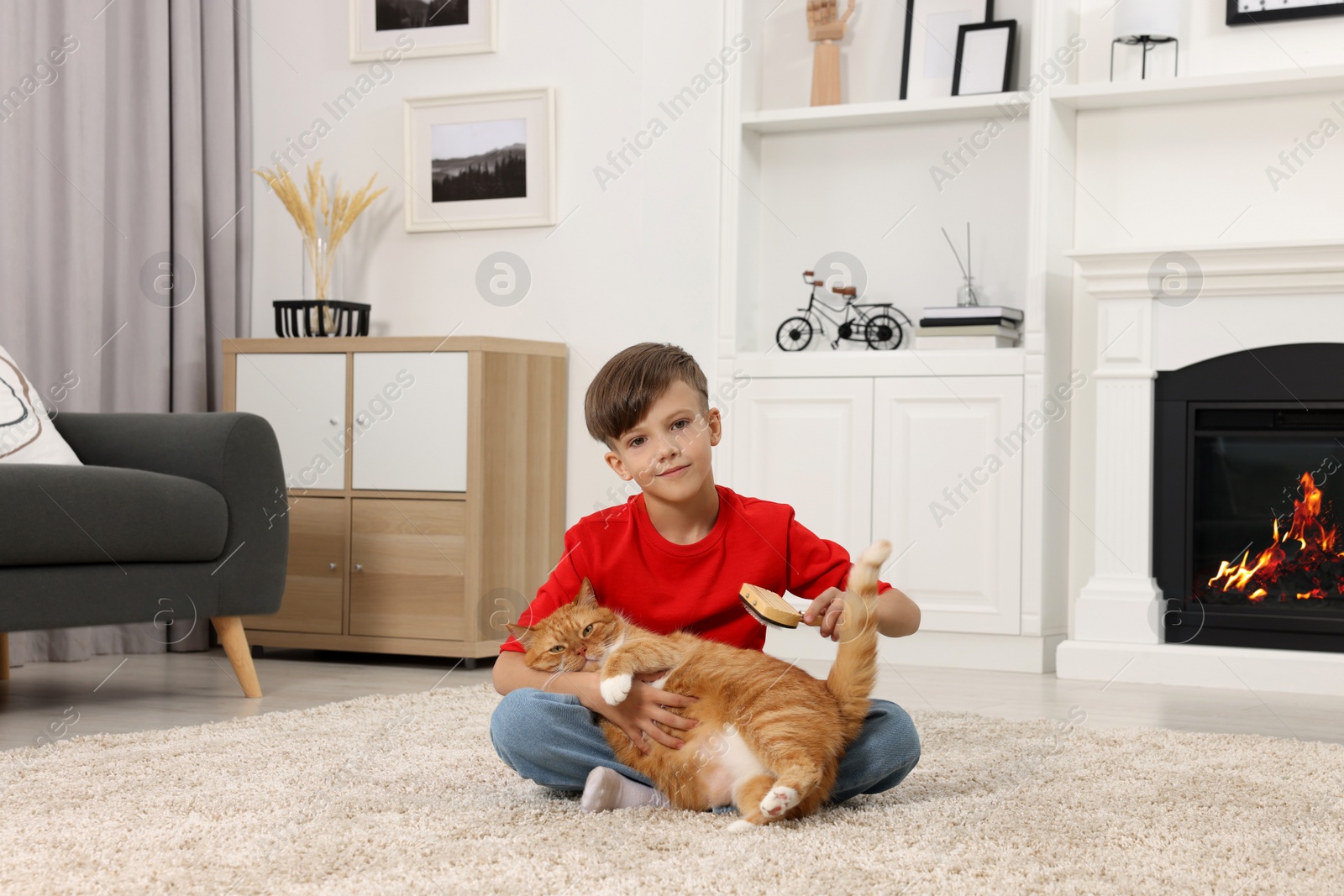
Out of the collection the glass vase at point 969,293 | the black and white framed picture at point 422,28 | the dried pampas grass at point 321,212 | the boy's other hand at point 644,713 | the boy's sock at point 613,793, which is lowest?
the boy's sock at point 613,793

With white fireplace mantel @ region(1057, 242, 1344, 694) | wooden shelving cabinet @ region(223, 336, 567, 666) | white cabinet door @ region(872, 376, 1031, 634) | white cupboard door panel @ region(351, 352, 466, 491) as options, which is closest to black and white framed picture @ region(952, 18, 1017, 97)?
white fireplace mantel @ region(1057, 242, 1344, 694)

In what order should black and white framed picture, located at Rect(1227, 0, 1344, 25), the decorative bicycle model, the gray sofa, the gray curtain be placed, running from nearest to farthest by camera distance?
the gray sofa → black and white framed picture, located at Rect(1227, 0, 1344, 25) → the gray curtain → the decorative bicycle model

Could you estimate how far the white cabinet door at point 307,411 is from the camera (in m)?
3.32

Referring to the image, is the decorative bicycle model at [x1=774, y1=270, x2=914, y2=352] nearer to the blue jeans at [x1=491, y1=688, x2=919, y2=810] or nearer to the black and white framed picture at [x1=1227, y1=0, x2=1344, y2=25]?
the black and white framed picture at [x1=1227, y1=0, x2=1344, y2=25]

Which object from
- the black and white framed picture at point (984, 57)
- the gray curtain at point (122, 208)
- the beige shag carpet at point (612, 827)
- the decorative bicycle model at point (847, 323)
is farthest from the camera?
the decorative bicycle model at point (847, 323)

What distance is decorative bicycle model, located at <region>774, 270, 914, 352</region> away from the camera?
139 inches

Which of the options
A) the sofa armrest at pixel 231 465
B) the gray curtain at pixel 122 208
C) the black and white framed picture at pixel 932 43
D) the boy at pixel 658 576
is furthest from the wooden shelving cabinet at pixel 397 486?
the boy at pixel 658 576

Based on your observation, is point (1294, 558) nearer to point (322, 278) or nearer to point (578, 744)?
point (578, 744)

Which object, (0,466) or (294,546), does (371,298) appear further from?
(0,466)

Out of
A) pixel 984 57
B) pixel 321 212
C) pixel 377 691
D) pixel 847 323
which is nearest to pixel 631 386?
pixel 377 691

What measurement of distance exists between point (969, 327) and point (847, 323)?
38 centimetres

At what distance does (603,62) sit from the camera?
3.79 m

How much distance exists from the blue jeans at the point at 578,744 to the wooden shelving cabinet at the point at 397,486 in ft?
5.33

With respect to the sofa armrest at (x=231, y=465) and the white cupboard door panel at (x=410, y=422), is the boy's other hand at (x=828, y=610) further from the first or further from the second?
the white cupboard door panel at (x=410, y=422)
